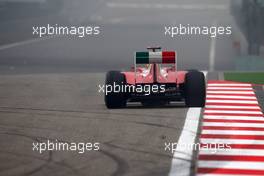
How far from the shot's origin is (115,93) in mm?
18641

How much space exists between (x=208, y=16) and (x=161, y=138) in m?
63.2

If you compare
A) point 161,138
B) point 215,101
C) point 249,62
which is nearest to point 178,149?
point 161,138

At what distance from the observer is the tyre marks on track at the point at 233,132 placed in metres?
12.8

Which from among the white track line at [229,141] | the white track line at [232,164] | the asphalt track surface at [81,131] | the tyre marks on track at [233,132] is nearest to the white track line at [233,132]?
the tyre marks on track at [233,132]

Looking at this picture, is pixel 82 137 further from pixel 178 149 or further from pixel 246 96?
pixel 246 96

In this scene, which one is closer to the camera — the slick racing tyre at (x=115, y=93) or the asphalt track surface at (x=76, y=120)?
the asphalt track surface at (x=76, y=120)

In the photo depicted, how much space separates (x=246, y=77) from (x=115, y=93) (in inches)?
439

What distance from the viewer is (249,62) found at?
34469 millimetres

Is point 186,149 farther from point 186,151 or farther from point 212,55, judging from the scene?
point 212,55

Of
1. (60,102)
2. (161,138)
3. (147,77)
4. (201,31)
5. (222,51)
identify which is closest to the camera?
(161,138)

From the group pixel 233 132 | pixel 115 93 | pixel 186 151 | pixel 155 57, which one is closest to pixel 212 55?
pixel 155 57

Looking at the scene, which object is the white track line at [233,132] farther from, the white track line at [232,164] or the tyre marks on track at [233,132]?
the white track line at [232,164]

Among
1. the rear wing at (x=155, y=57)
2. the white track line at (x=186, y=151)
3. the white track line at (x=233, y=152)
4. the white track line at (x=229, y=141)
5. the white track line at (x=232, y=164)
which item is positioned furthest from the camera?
the rear wing at (x=155, y=57)

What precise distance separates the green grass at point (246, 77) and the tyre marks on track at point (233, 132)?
138 inches
